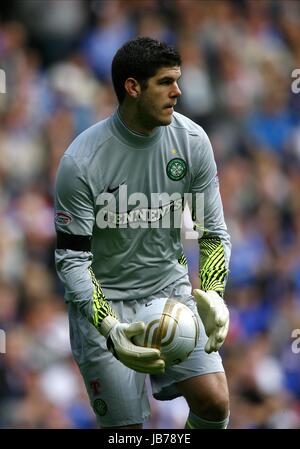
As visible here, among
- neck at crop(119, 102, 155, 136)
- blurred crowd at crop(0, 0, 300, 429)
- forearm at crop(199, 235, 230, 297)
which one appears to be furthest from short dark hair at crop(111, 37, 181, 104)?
blurred crowd at crop(0, 0, 300, 429)

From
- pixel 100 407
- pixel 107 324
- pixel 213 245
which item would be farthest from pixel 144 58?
pixel 100 407

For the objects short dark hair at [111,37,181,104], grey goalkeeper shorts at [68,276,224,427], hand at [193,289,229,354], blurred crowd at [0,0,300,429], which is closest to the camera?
hand at [193,289,229,354]

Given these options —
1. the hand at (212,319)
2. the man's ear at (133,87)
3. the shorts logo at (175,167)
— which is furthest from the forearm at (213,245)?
the man's ear at (133,87)

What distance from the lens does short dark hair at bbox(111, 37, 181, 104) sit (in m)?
5.84

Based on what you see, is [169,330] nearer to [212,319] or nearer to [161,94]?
[212,319]

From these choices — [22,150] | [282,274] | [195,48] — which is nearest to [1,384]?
[22,150]

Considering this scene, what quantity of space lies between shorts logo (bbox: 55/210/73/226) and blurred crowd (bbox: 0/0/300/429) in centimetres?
320

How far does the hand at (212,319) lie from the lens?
18.8 feet

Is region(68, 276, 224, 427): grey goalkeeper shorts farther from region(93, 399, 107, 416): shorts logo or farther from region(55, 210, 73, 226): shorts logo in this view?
region(55, 210, 73, 226): shorts logo

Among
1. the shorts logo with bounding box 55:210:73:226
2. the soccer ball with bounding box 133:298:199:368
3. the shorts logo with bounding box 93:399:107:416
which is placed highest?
the shorts logo with bounding box 55:210:73:226

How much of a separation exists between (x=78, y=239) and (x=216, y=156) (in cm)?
493

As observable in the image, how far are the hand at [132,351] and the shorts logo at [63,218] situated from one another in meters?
0.62

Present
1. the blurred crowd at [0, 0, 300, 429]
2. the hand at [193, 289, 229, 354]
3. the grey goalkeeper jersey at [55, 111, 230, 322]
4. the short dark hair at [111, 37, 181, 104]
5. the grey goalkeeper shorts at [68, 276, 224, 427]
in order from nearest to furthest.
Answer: the hand at [193, 289, 229, 354] → the short dark hair at [111, 37, 181, 104] → the grey goalkeeper jersey at [55, 111, 230, 322] → the grey goalkeeper shorts at [68, 276, 224, 427] → the blurred crowd at [0, 0, 300, 429]
